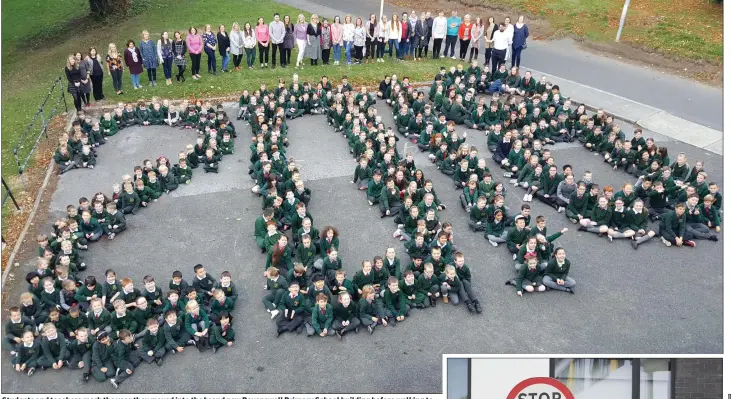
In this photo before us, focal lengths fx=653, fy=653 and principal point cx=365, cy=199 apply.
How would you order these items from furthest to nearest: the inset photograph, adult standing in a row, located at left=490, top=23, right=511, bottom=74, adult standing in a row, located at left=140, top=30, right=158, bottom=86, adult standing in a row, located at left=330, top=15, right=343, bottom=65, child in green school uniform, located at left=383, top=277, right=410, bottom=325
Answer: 1. adult standing in a row, located at left=330, top=15, right=343, bottom=65
2. adult standing in a row, located at left=490, top=23, right=511, bottom=74
3. adult standing in a row, located at left=140, top=30, right=158, bottom=86
4. child in green school uniform, located at left=383, top=277, right=410, bottom=325
5. the inset photograph

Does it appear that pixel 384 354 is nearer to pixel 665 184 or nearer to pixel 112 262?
pixel 112 262

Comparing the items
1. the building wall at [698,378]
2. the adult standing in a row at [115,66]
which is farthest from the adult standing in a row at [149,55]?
the building wall at [698,378]

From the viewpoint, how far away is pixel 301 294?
10.3 m

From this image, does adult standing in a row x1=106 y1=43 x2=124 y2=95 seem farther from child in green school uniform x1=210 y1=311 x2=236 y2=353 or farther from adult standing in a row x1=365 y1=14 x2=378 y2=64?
child in green school uniform x1=210 y1=311 x2=236 y2=353

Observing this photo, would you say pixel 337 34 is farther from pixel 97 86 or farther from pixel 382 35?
pixel 97 86

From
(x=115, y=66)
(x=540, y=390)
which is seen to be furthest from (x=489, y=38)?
(x=540, y=390)

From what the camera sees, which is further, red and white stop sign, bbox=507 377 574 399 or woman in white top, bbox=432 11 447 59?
woman in white top, bbox=432 11 447 59

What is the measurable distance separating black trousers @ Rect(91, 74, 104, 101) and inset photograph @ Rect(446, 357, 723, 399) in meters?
15.9

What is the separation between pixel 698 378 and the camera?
666 cm

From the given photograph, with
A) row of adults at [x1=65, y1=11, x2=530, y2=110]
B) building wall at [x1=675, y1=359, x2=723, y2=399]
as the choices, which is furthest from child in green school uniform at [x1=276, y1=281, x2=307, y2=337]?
row of adults at [x1=65, y1=11, x2=530, y2=110]

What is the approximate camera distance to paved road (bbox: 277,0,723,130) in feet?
60.8

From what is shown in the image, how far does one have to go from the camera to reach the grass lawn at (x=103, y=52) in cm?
1922

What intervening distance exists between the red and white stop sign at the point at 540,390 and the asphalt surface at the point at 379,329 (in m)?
3.41

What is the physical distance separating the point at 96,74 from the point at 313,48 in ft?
22.0
